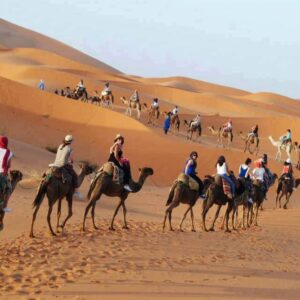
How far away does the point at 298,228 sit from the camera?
19266mm

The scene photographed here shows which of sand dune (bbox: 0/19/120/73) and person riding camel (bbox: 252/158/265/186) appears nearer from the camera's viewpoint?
person riding camel (bbox: 252/158/265/186)

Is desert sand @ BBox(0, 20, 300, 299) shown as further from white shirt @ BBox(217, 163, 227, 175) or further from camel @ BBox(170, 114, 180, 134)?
camel @ BBox(170, 114, 180, 134)

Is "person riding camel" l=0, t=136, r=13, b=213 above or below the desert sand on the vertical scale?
above

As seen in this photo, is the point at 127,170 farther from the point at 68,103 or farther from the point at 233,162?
the point at 68,103

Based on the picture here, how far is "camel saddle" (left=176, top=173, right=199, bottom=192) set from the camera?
15.3m

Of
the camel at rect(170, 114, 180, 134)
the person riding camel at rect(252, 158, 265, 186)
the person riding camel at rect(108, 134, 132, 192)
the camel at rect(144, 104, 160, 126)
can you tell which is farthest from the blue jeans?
the camel at rect(144, 104, 160, 126)

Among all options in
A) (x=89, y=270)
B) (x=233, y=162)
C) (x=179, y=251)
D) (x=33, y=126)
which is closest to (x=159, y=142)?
(x=233, y=162)

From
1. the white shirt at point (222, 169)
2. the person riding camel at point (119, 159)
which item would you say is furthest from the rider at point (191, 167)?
the person riding camel at point (119, 159)

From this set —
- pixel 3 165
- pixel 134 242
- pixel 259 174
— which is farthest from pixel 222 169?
pixel 3 165

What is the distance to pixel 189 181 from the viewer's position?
50.4 feet

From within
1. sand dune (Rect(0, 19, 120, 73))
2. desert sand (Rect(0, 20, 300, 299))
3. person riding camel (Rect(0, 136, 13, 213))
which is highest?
sand dune (Rect(0, 19, 120, 73))

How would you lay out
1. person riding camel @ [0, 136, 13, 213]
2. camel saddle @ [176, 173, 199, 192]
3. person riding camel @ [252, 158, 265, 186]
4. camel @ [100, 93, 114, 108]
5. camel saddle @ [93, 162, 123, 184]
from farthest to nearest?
camel @ [100, 93, 114, 108] < person riding camel @ [252, 158, 265, 186] < camel saddle @ [176, 173, 199, 192] < camel saddle @ [93, 162, 123, 184] < person riding camel @ [0, 136, 13, 213]

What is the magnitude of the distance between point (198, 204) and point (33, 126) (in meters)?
16.6

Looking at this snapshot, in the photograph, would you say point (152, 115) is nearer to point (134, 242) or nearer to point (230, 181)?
point (230, 181)
